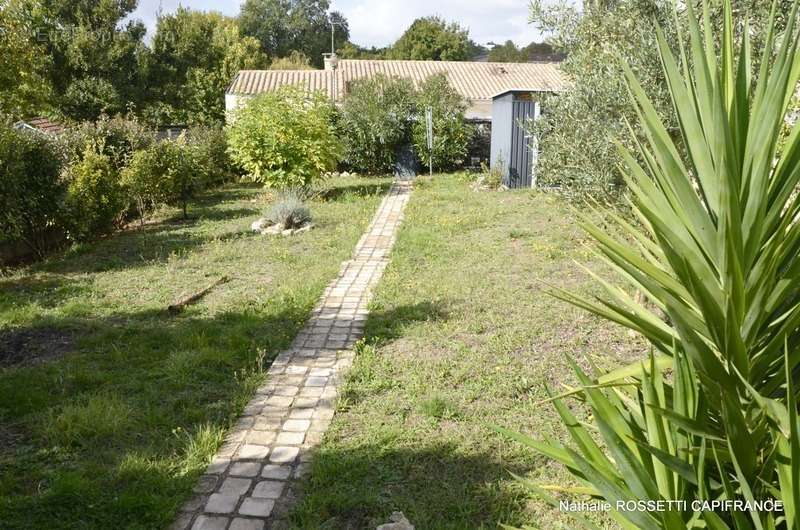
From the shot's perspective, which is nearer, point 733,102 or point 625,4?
point 733,102

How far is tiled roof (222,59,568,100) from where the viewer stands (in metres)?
25.7

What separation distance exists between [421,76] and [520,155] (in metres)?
15.5

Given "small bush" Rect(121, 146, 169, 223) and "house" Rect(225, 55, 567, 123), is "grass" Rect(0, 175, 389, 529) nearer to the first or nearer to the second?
"small bush" Rect(121, 146, 169, 223)

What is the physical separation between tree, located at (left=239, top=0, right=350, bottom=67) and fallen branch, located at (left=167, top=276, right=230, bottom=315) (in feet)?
177

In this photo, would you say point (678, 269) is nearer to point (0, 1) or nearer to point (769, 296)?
point (769, 296)

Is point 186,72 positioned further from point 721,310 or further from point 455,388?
point 721,310

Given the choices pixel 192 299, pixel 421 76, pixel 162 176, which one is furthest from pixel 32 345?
pixel 421 76

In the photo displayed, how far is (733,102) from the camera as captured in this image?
1941 mm

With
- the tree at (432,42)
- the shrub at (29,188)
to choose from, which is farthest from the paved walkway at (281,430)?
the tree at (432,42)

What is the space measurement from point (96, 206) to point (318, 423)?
27.7 ft

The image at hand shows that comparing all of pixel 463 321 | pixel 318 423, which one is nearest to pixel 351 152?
pixel 463 321

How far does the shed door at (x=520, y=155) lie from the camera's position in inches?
612

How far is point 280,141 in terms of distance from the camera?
1395 cm

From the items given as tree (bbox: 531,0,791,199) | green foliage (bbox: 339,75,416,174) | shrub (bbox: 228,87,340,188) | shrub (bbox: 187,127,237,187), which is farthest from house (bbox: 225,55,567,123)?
tree (bbox: 531,0,791,199)
